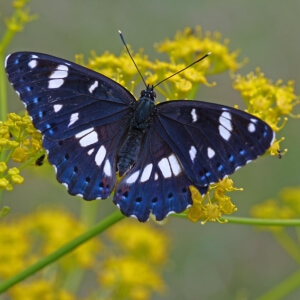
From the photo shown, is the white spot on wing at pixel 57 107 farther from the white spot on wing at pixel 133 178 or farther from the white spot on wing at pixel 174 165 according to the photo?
the white spot on wing at pixel 174 165

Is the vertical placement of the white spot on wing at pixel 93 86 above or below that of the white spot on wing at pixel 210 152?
above

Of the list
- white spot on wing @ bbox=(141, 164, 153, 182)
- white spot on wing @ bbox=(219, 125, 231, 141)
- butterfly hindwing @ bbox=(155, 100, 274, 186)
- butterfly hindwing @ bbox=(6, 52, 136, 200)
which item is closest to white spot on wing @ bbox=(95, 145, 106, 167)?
butterfly hindwing @ bbox=(6, 52, 136, 200)

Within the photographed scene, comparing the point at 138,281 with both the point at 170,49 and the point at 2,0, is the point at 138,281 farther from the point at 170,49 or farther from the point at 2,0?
the point at 2,0

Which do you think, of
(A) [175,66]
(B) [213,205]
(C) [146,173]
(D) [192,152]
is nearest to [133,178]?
(C) [146,173]

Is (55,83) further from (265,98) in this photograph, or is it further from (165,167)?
(265,98)

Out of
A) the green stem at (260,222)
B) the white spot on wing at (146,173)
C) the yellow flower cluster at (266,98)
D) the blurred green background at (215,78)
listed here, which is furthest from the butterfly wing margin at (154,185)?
the blurred green background at (215,78)

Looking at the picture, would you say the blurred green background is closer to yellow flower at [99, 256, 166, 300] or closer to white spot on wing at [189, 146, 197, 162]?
yellow flower at [99, 256, 166, 300]
